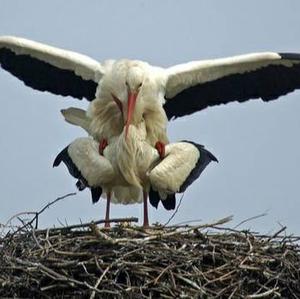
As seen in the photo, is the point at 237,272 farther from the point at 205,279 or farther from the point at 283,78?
the point at 283,78

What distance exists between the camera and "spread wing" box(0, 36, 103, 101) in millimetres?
13477

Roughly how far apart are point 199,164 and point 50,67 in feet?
4.66

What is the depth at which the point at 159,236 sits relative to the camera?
1165cm

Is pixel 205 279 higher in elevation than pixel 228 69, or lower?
lower

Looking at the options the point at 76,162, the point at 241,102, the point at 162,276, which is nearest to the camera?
the point at 162,276

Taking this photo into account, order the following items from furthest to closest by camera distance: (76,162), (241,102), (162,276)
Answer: (241,102) < (76,162) < (162,276)

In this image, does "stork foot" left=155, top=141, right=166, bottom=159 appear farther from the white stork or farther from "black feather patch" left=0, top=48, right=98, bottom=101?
"black feather patch" left=0, top=48, right=98, bottom=101

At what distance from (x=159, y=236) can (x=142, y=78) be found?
1588mm

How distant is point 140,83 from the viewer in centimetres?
1286

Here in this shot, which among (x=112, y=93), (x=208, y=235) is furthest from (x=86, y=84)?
(x=208, y=235)

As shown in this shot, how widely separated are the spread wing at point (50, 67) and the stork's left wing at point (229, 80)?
56 cm

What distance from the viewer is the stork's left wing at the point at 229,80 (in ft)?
44.0

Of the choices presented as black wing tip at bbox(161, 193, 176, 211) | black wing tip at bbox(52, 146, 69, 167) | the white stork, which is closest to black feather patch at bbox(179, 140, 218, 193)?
black wing tip at bbox(161, 193, 176, 211)

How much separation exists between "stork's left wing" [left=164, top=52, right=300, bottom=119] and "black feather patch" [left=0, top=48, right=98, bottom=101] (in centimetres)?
62
